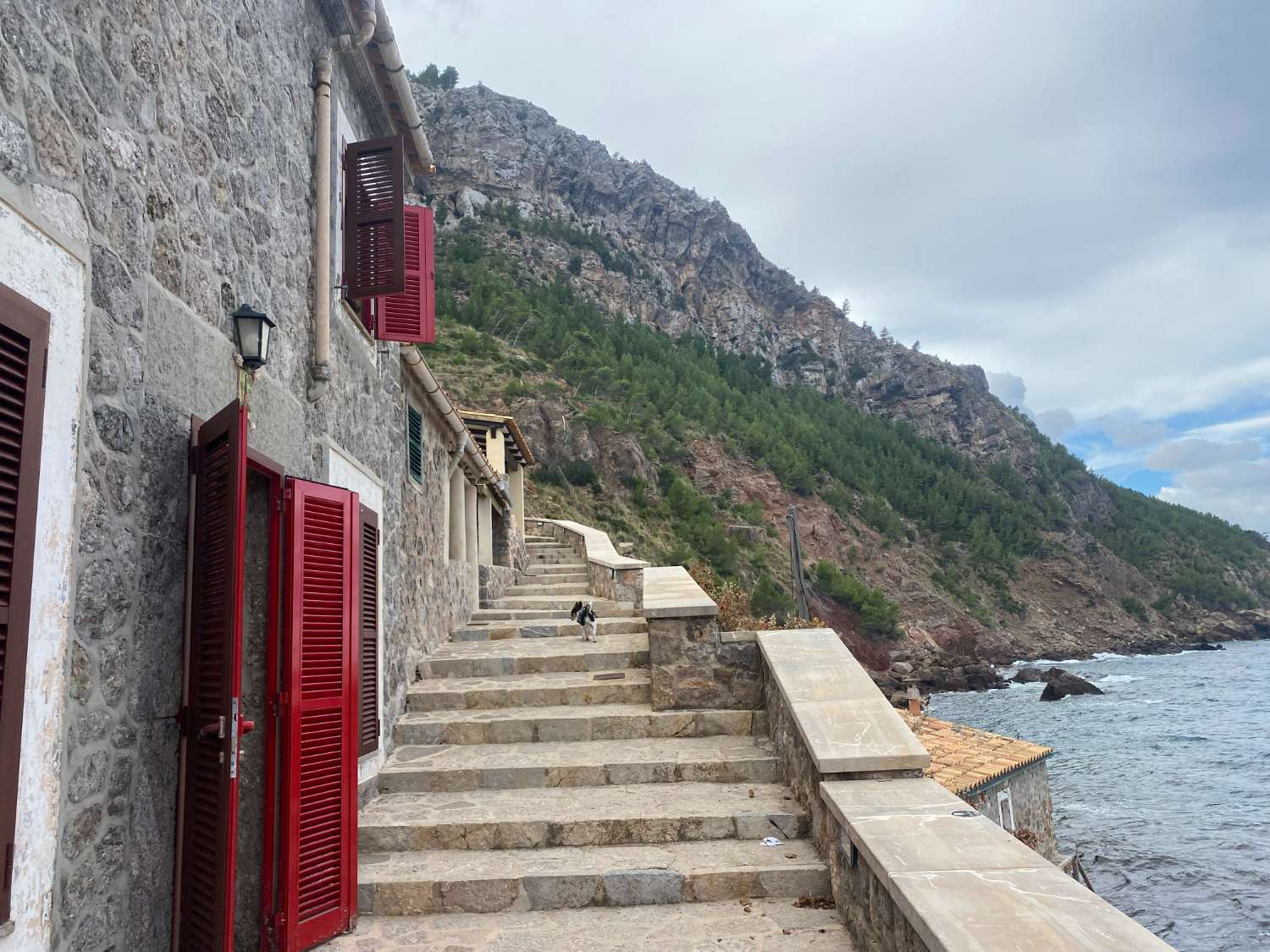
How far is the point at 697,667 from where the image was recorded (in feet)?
19.9

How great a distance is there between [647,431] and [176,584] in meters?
40.9

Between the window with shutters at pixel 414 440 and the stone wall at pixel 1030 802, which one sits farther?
the stone wall at pixel 1030 802

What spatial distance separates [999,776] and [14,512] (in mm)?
17696

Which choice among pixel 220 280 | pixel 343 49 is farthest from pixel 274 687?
pixel 343 49

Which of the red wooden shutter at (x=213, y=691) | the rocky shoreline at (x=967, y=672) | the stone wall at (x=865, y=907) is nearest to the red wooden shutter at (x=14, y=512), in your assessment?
the red wooden shutter at (x=213, y=691)

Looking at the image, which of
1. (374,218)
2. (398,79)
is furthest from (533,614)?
(398,79)

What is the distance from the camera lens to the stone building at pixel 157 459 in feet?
7.69

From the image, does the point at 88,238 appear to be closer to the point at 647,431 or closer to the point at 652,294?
the point at 647,431

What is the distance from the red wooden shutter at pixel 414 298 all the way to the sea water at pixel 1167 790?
17085mm

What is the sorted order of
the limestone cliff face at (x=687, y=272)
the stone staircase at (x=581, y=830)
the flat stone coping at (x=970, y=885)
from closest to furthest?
the flat stone coping at (x=970, y=885), the stone staircase at (x=581, y=830), the limestone cliff face at (x=687, y=272)

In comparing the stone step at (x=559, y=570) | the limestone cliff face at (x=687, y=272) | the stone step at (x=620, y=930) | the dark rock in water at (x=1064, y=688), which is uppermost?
the limestone cliff face at (x=687, y=272)

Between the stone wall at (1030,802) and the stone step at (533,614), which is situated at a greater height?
the stone step at (533,614)

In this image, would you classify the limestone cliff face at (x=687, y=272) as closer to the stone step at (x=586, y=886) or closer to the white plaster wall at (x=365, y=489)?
the white plaster wall at (x=365, y=489)

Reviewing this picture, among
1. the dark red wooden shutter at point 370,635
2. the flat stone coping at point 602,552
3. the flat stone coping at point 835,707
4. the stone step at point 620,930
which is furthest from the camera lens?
the flat stone coping at point 602,552
